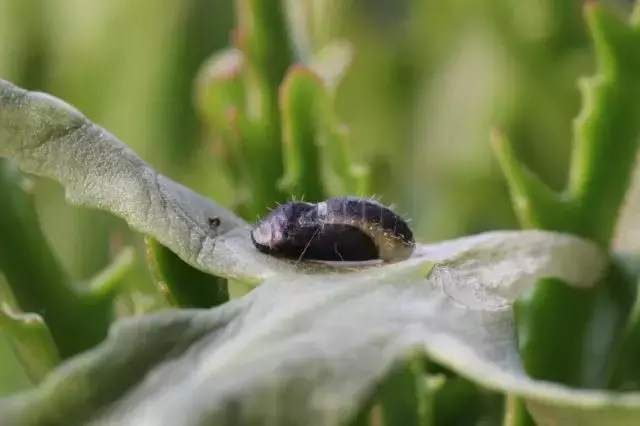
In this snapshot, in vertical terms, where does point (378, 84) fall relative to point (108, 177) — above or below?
below

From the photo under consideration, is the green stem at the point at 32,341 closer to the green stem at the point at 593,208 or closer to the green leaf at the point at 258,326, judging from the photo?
the green leaf at the point at 258,326

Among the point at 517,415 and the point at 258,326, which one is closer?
the point at 258,326

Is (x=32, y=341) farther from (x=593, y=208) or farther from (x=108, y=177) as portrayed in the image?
(x=593, y=208)

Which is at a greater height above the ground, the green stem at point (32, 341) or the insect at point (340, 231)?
the insect at point (340, 231)

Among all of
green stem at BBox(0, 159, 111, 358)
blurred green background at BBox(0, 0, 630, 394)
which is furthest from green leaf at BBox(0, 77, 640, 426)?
blurred green background at BBox(0, 0, 630, 394)

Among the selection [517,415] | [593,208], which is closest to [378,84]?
[593,208]

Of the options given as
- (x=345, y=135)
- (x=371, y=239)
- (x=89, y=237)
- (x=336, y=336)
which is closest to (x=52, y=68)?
(x=89, y=237)

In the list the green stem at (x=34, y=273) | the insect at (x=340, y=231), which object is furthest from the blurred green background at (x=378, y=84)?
the insect at (x=340, y=231)

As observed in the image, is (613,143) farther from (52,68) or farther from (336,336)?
(52,68)
